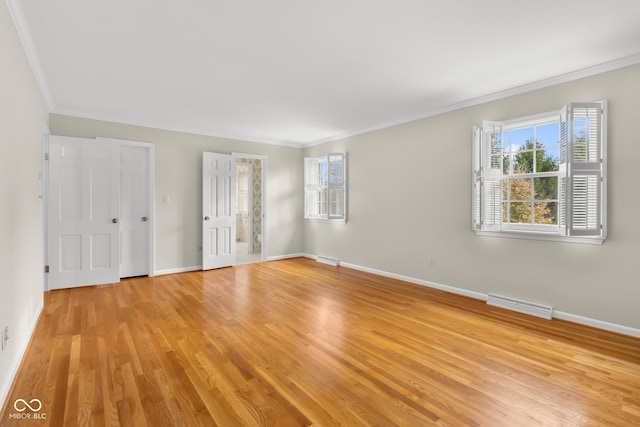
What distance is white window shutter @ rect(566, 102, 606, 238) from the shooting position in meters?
3.04

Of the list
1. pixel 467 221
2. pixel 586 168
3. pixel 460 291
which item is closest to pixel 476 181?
pixel 467 221

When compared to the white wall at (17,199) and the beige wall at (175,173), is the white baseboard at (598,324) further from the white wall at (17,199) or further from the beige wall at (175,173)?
the beige wall at (175,173)

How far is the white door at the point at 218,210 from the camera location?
5727 millimetres

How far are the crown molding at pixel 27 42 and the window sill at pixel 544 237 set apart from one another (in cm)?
485

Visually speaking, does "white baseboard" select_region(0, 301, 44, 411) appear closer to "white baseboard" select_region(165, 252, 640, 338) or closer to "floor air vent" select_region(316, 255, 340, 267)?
"white baseboard" select_region(165, 252, 640, 338)

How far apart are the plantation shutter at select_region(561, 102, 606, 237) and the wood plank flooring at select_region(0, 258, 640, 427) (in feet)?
3.59

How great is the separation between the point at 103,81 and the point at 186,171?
222 cm

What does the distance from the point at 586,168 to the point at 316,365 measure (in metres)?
3.13

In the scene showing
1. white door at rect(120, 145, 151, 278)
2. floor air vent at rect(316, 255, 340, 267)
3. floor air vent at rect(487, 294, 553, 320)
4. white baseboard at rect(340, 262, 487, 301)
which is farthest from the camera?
floor air vent at rect(316, 255, 340, 267)

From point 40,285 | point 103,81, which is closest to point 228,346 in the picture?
point 40,285

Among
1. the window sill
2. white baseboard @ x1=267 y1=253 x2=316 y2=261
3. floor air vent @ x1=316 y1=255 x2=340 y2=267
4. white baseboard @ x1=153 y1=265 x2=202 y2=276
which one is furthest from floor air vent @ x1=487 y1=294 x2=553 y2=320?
white baseboard @ x1=153 y1=265 x2=202 y2=276

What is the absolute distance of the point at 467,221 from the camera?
Answer: 4203 mm

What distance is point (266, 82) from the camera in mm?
3564

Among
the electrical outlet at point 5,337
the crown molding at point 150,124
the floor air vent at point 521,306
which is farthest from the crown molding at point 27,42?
the floor air vent at point 521,306
